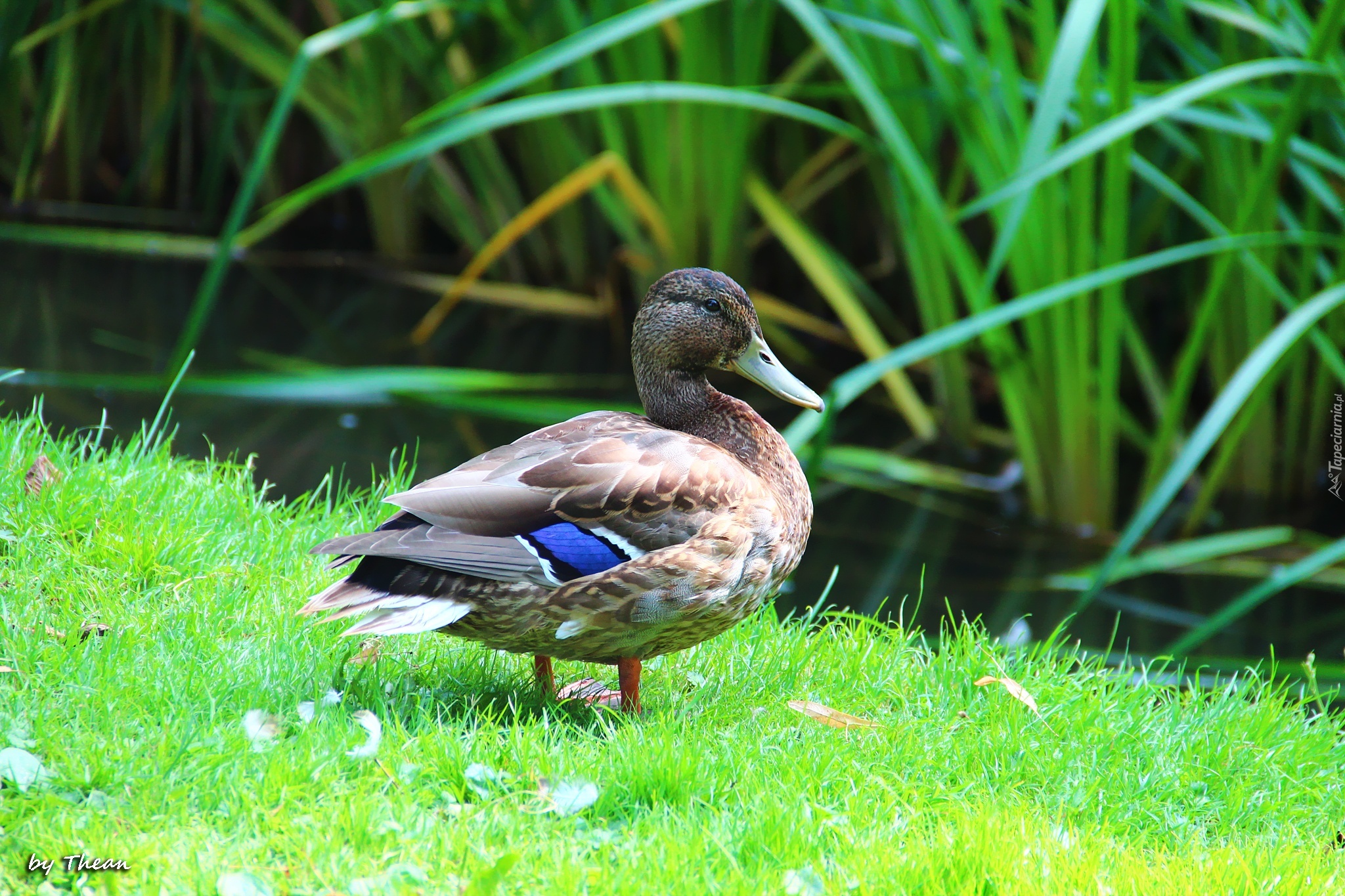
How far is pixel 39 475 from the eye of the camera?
129 inches

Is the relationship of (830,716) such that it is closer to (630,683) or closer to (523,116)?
(630,683)

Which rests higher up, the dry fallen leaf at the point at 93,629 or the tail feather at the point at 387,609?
the tail feather at the point at 387,609

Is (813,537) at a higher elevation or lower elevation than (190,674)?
lower

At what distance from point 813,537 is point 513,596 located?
9.40 ft

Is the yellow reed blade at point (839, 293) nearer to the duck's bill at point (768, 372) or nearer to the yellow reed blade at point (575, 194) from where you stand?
the yellow reed blade at point (575, 194)

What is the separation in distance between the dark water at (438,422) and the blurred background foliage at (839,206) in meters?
0.08

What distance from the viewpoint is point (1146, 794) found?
266 centimetres

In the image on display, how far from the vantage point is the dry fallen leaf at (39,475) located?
3.23m

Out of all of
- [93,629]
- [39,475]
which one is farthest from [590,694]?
[39,475]

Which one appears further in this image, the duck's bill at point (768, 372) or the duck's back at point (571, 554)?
the duck's bill at point (768, 372)

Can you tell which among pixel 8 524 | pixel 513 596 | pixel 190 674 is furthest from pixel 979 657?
pixel 8 524

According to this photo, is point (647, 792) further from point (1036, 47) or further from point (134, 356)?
point (134, 356)

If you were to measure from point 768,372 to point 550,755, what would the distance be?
116cm

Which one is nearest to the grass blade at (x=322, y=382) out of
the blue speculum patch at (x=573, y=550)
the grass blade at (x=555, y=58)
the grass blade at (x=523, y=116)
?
the grass blade at (x=523, y=116)
